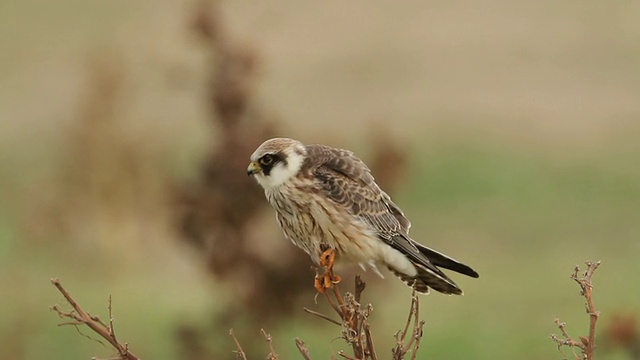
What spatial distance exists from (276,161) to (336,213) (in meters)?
0.40

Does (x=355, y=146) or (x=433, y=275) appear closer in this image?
(x=433, y=275)

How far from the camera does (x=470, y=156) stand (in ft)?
73.7

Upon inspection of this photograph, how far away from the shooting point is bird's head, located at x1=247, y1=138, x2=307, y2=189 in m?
6.39

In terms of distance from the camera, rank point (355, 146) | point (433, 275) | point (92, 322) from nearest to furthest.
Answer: point (92, 322)
point (433, 275)
point (355, 146)

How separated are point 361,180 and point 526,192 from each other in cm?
1417

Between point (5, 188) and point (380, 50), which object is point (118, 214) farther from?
point (380, 50)

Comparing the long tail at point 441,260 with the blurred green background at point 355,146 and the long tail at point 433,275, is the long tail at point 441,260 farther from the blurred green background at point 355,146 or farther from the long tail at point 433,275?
the blurred green background at point 355,146

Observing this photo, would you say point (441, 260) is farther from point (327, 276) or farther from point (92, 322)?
point (92, 322)

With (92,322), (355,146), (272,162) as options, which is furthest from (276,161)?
(355,146)

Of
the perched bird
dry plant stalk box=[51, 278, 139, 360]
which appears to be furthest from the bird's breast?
dry plant stalk box=[51, 278, 139, 360]

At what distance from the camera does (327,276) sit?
19.1 feet

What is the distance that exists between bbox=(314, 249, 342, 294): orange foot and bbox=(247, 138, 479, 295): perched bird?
1 cm

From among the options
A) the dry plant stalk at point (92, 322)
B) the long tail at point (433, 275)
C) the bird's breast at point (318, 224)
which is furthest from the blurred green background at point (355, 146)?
the dry plant stalk at point (92, 322)

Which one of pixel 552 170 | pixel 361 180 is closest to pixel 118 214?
pixel 552 170
